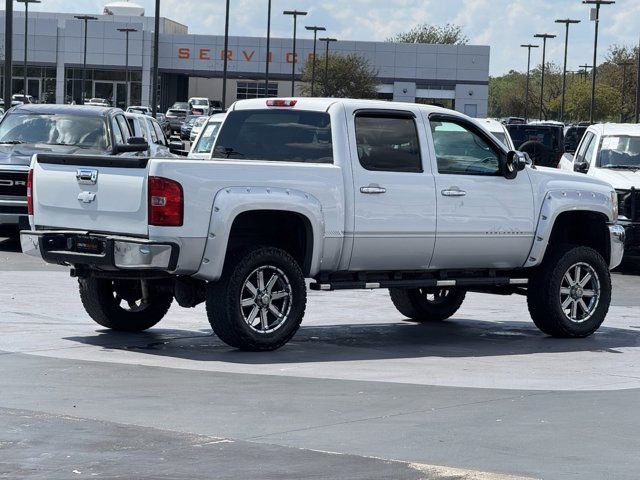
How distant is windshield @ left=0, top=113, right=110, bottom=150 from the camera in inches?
827

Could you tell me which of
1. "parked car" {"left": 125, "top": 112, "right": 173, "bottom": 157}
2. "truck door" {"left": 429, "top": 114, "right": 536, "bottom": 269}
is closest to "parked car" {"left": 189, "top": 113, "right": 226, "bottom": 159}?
"truck door" {"left": 429, "top": 114, "right": 536, "bottom": 269}

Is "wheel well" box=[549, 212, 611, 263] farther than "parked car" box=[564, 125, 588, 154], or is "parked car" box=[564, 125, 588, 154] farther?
"parked car" box=[564, 125, 588, 154]

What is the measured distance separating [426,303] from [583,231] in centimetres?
171

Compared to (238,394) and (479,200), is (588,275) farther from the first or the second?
(238,394)

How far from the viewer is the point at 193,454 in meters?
7.38

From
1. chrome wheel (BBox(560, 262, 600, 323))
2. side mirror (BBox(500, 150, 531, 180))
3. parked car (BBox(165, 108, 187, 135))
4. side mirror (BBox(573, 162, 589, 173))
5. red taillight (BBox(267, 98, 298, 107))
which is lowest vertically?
chrome wheel (BBox(560, 262, 600, 323))

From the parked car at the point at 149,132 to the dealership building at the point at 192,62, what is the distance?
89681 mm

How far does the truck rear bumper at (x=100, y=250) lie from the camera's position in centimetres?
1067

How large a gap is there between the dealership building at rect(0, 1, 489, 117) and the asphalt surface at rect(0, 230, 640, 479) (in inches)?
4039

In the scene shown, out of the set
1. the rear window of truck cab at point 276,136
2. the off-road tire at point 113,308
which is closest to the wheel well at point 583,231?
the rear window of truck cab at point 276,136

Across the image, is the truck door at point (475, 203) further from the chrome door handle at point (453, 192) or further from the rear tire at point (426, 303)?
the rear tire at point (426, 303)

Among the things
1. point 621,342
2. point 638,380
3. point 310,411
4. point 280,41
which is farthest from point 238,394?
point 280,41

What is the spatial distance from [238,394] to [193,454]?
199 cm

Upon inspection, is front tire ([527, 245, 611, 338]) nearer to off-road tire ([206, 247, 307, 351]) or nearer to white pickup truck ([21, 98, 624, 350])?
white pickup truck ([21, 98, 624, 350])
